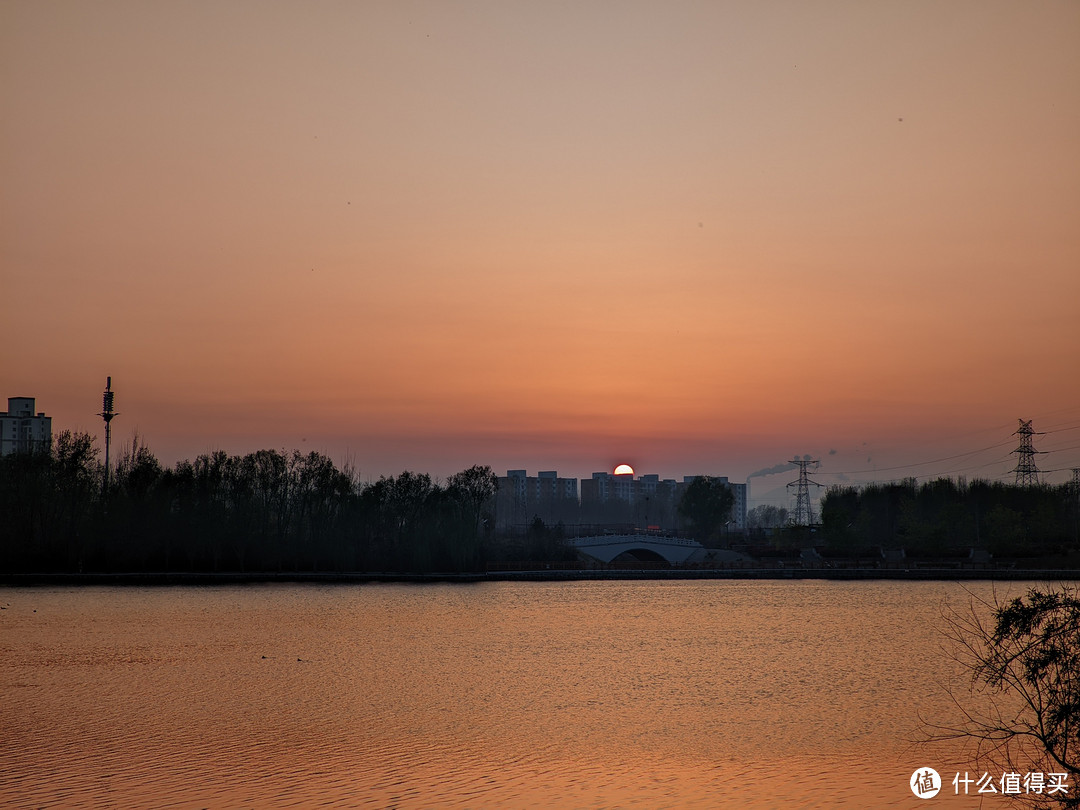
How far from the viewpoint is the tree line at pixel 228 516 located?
88.6m

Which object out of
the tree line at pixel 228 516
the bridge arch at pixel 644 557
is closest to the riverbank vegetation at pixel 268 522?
the tree line at pixel 228 516

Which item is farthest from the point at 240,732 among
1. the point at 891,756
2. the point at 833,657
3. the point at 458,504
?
the point at 458,504

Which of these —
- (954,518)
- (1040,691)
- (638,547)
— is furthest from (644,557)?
(1040,691)

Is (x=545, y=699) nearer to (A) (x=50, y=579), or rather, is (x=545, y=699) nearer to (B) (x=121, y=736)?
(B) (x=121, y=736)

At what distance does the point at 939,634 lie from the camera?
50.6m

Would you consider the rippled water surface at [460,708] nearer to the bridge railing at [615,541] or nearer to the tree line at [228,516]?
the tree line at [228,516]

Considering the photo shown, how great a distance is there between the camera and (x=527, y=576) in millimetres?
96188

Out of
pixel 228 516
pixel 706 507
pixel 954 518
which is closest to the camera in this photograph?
pixel 228 516

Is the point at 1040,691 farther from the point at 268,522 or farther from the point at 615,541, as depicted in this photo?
the point at 615,541

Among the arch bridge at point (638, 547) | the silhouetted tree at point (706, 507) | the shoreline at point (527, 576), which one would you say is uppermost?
the silhouetted tree at point (706, 507)

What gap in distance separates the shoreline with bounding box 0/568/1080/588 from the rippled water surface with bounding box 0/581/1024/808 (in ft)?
80.4

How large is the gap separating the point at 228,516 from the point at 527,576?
98.5 feet

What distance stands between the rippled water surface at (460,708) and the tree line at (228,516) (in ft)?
95.9

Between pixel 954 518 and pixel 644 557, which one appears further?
pixel 644 557
